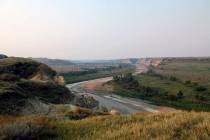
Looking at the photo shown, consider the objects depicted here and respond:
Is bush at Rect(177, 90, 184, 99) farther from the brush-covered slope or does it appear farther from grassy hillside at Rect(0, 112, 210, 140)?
grassy hillside at Rect(0, 112, 210, 140)

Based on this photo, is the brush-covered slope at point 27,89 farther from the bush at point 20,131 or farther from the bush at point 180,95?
the bush at point 180,95

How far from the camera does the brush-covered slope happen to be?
2377 cm

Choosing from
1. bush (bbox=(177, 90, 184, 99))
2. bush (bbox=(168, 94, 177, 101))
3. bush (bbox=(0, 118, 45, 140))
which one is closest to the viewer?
bush (bbox=(0, 118, 45, 140))

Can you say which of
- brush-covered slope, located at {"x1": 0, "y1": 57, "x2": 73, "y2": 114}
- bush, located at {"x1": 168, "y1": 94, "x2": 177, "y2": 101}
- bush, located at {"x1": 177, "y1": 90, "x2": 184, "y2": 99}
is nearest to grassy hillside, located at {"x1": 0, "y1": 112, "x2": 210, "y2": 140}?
brush-covered slope, located at {"x1": 0, "y1": 57, "x2": 73, "y2": 114}

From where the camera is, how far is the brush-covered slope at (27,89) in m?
23.8

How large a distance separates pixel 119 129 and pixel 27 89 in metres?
27.1

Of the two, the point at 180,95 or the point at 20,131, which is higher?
the point at 20,131

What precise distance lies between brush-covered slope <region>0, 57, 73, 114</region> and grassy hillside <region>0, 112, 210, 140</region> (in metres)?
12.8

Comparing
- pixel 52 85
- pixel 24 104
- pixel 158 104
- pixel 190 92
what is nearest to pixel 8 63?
pixel 52 85

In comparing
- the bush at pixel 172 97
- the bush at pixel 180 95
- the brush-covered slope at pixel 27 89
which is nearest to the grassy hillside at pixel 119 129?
the brush-covered slope at pixel 27 89

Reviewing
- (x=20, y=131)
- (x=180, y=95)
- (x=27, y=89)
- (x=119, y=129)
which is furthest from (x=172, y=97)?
(x=20, y=131)

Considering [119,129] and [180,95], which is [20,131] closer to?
[119,129]

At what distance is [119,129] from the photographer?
8938mm

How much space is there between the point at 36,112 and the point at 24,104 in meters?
1.33
